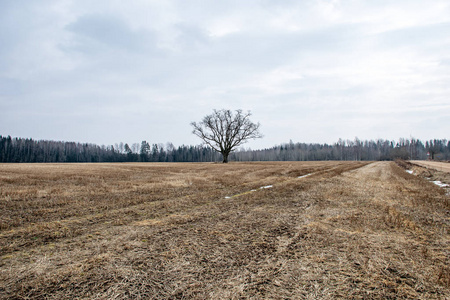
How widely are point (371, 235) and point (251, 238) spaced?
2.41 metres

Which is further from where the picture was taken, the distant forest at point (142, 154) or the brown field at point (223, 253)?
the distant forest at point (142, 154)

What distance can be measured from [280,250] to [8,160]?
13615 cm

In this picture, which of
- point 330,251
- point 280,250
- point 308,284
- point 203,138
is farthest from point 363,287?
point 203,138

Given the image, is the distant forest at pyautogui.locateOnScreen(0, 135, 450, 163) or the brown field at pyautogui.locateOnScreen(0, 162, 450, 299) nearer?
the brown field at pyautogui.locateOnScreen(0, 162, 450, 299)

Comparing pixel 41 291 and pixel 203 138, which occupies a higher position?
pixel 203 138

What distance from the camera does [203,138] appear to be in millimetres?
51469

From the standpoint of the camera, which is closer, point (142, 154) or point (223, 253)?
point (223, 253)

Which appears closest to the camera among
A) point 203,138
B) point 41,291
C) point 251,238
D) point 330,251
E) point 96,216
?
point 41,291

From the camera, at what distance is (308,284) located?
9.23 ft

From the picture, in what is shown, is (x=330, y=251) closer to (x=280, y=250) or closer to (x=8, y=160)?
(x=280, y=250)

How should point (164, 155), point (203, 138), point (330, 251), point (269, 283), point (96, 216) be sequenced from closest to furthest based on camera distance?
point (269, 283) → point (330, 251) → point (96, 216) → point (203, 138) → point (164, 155)

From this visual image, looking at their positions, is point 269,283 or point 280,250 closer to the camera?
point 269,283

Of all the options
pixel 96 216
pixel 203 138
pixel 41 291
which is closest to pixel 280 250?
pixel 41 291

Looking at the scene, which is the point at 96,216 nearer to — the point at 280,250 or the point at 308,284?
the point at 280,250
